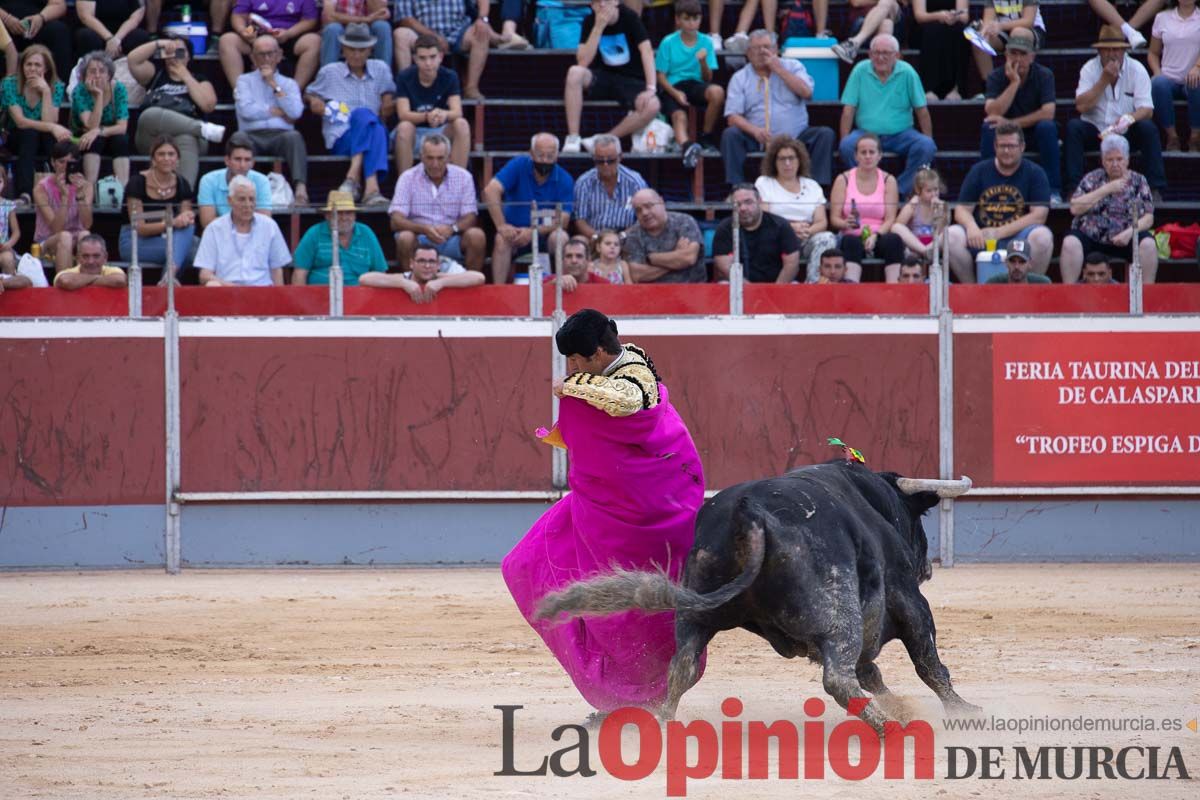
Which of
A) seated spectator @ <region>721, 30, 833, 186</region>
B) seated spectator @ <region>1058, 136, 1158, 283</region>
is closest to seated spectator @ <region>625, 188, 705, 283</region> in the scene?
seated spectator @ <region>721, 30, 833, 186</region>

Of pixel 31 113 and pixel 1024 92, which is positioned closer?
pixel 31 113

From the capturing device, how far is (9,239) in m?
11.1

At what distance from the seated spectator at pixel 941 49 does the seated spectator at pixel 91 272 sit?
23.0ft

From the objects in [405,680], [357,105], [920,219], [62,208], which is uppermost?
[357,105]

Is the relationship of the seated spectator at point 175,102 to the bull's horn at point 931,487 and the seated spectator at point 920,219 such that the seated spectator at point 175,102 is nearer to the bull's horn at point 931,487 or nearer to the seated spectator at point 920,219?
the seated spectator at point 920,219

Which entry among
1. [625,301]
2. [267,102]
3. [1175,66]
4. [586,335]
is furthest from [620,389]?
[1175,66]

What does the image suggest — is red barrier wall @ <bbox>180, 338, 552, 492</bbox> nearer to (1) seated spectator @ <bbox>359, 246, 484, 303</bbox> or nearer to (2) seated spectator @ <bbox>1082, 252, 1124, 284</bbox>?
(1) seated spectator @ <bbox>359, 246, 484, 303</bbox>

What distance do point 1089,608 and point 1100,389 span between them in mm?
2217

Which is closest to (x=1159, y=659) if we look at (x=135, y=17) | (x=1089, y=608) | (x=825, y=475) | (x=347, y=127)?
(x=1089, y=608)

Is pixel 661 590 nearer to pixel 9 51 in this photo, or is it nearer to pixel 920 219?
pixel 920 219

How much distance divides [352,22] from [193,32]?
1469 mm

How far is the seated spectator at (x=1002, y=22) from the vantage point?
46.6 feet

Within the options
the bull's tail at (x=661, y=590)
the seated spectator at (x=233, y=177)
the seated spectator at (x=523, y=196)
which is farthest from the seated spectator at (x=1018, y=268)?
the bull's tail at (x=661, y=590)

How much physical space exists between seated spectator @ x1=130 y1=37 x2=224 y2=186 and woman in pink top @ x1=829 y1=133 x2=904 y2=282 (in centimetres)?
480
